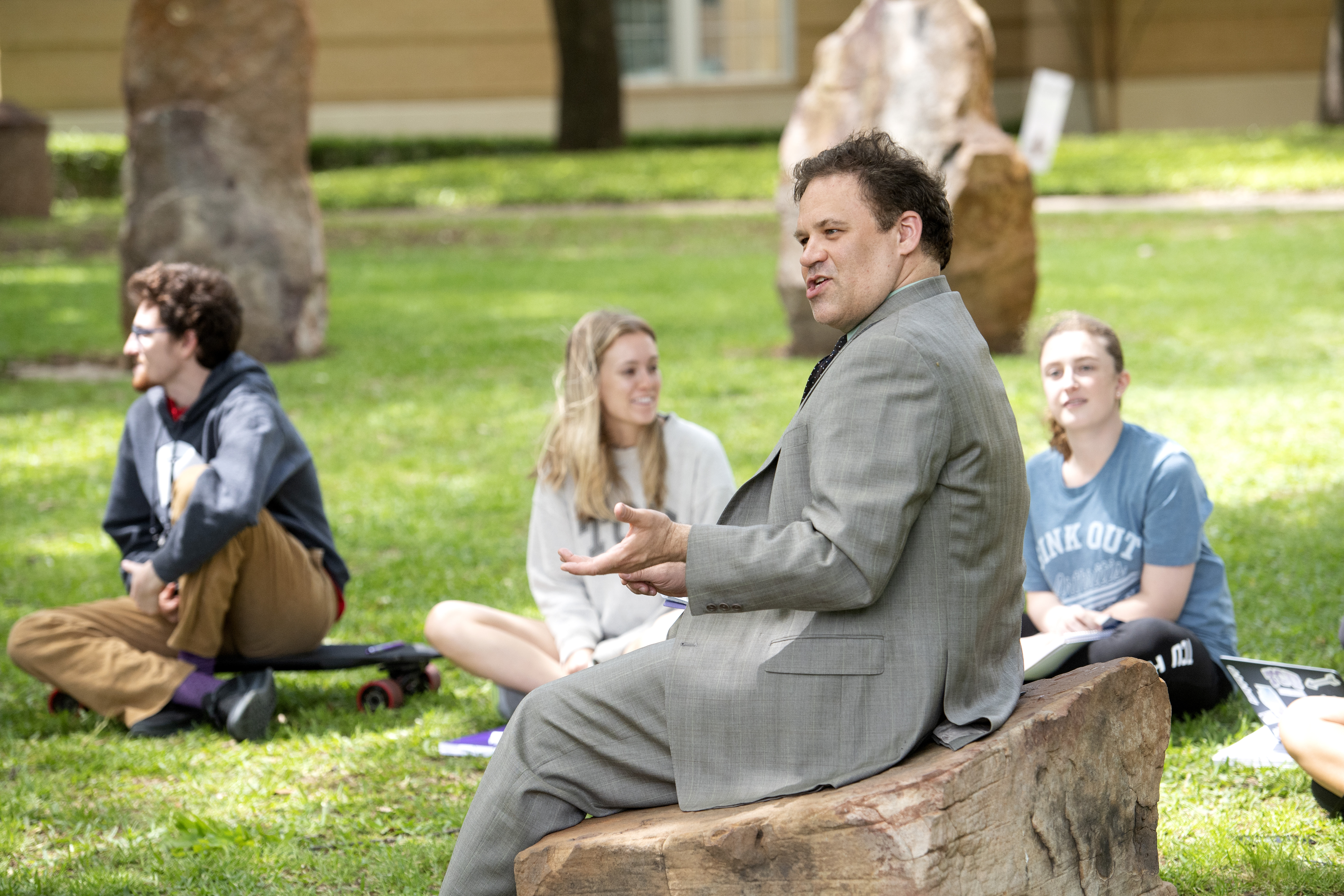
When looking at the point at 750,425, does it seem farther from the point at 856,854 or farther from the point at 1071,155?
the point at 1071,155

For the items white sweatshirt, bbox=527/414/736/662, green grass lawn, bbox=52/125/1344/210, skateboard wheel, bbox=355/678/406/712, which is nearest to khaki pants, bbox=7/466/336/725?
skateboard wheel, bbox=355/678/406/712

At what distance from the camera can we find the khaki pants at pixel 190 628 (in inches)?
174

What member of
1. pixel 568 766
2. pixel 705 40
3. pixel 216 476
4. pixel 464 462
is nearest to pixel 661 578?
pixel 568 766

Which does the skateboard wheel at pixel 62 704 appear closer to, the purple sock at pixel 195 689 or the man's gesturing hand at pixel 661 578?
the purple sock at pixel 195 689

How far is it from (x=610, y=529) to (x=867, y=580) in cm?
204

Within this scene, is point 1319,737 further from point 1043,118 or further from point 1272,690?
point 1043,118

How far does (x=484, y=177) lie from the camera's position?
67.1ft

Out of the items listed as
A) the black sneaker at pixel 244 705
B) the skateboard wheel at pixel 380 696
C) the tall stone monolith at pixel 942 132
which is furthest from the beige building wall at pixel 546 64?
Result: the black sneaker at pixel 244 705

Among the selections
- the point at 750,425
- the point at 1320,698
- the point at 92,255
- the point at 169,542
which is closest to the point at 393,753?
the point at 169,542

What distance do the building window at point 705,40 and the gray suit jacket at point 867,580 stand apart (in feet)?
90.9

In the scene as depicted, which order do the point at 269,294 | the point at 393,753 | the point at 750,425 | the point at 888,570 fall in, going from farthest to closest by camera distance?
the point at 269,294 → the point at 750,425 → the point at 393,753 → the point at 888,570

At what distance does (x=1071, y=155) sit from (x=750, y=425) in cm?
1448

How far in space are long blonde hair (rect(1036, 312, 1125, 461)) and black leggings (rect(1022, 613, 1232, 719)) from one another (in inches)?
22.1

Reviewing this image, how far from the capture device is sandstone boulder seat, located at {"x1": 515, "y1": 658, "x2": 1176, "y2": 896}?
236 centimetres
